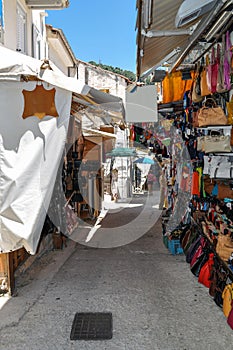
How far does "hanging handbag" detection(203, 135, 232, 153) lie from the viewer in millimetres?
4469

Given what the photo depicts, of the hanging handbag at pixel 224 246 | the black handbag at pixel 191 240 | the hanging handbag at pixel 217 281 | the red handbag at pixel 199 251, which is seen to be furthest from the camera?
the black handbag at pixel 191 240

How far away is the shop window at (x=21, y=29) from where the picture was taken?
782 cm

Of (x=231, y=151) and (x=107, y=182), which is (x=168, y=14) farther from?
(x=107, y=182)

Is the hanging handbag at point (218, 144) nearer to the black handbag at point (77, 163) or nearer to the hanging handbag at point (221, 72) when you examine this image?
the hanging handbag at point (221, 72)

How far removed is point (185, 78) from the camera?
623 cm

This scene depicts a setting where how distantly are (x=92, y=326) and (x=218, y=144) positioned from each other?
2830mm

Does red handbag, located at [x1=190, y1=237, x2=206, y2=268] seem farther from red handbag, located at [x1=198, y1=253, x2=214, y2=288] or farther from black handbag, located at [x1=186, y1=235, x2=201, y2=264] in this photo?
red handbag, located at [x1=198, y1=253, x2=214, y2=288]

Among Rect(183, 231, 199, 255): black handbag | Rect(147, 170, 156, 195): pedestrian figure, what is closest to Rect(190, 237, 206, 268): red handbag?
Rect(183, 231, 199, 255): black handbag

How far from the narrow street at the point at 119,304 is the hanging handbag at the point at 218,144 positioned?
220 centimetres

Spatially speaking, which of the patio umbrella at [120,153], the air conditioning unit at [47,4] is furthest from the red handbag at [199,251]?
the patio umbrella at [120,153]

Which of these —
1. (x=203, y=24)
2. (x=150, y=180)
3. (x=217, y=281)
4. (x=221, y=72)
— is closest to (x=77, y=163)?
(x=217, y=281)

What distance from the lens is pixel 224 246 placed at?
15.6 feet

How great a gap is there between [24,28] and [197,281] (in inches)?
275

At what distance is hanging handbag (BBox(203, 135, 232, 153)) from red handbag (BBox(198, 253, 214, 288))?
6.10 ft
